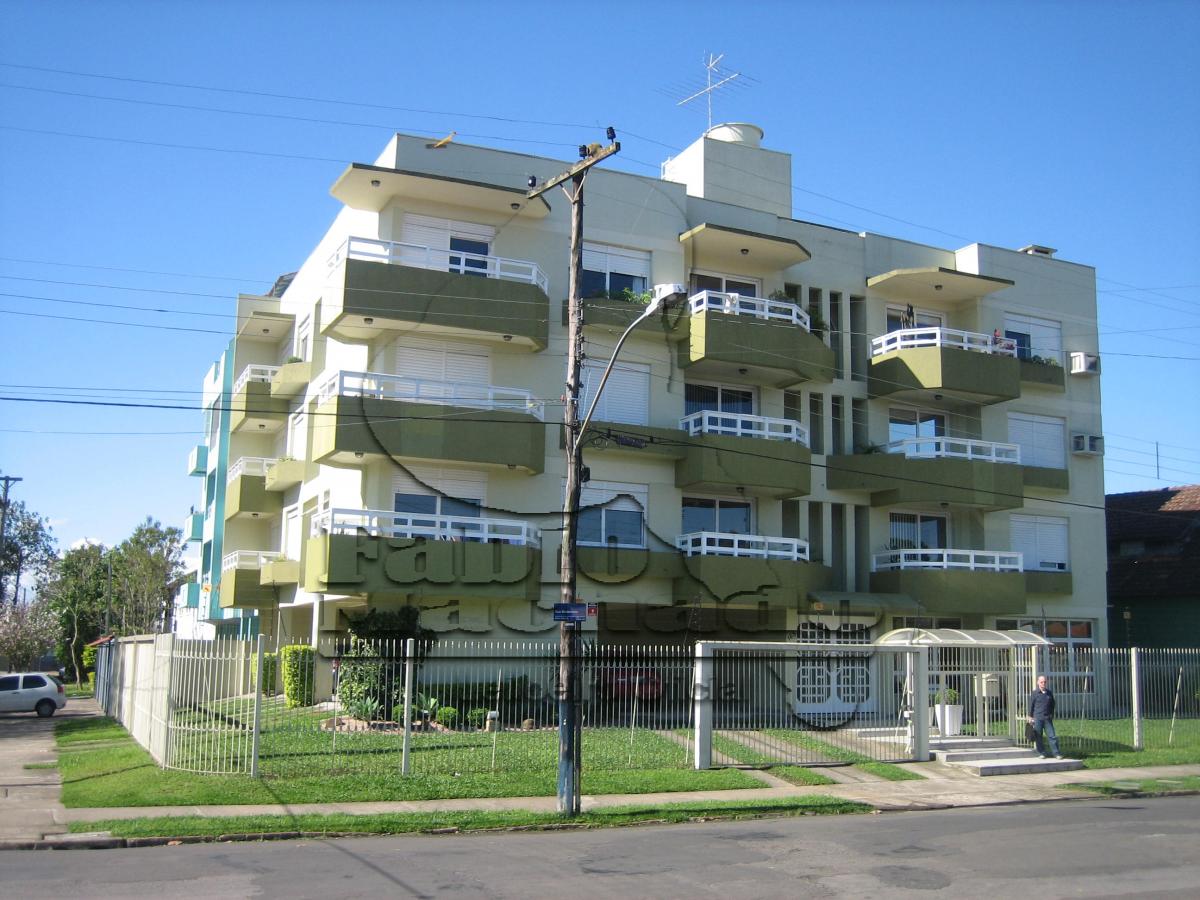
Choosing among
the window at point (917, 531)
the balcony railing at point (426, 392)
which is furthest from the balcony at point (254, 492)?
the window at point (917, 531)

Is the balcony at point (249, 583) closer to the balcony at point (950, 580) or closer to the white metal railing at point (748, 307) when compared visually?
the white metal railing at point (748, 307)

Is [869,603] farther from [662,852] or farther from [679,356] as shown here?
[662,852]

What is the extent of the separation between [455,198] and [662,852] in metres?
18.6

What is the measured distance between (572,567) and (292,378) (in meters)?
18.8

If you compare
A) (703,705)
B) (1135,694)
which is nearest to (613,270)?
(703,705)

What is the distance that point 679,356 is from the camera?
3078cm

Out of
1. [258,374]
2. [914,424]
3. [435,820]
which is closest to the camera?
[435,820]

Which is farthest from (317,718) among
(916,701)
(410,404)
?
(916,701)

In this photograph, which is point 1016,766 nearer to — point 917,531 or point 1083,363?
point 917,531

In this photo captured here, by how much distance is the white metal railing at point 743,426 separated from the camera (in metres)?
30.0

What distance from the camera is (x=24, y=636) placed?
5816cm

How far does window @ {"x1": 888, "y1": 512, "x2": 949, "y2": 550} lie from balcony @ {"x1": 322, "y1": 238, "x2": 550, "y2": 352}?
41.3 feet

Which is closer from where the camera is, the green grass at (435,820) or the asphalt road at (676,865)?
the asphalt road at (676,865)

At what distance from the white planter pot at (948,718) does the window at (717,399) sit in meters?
10.5
